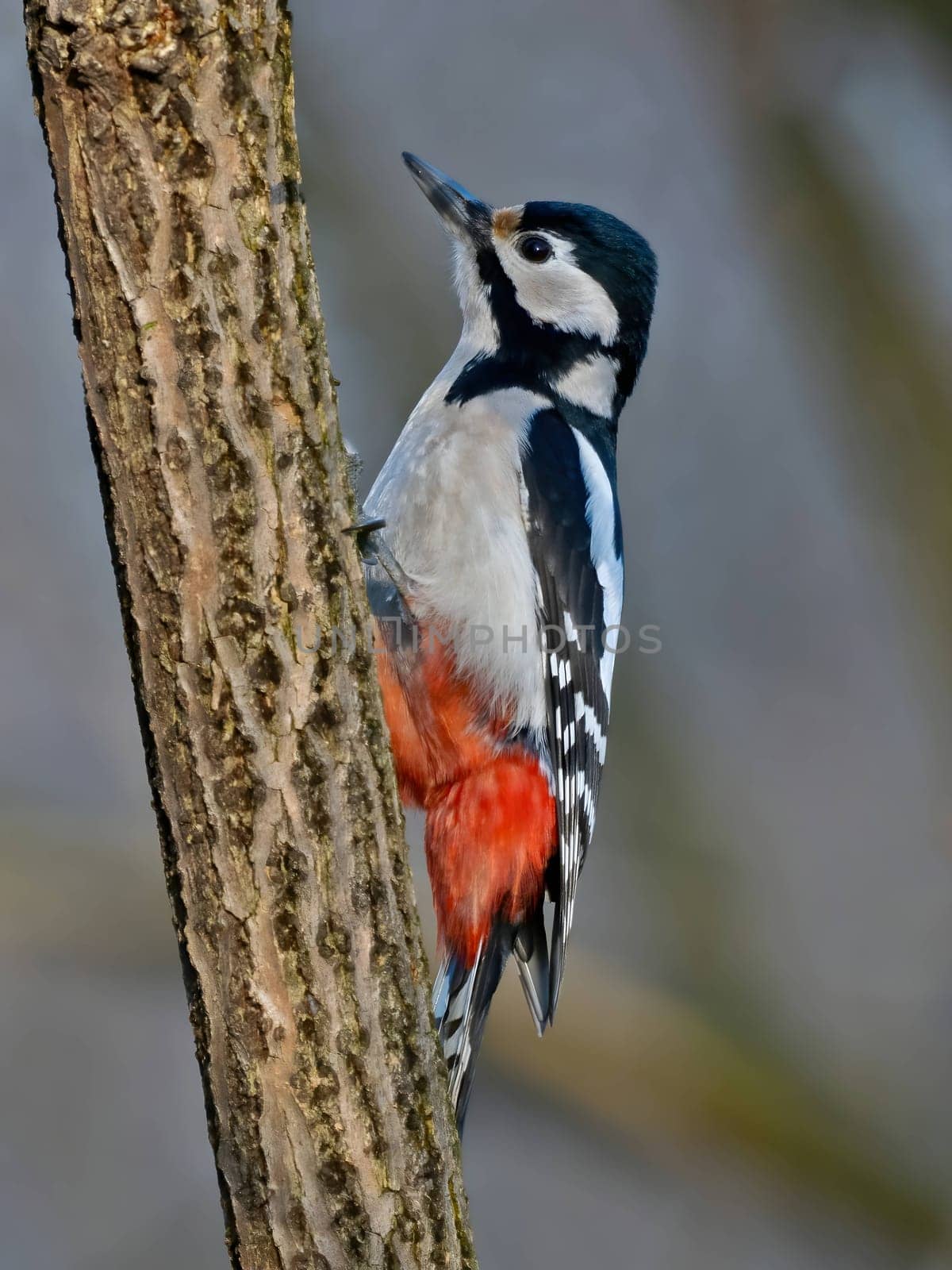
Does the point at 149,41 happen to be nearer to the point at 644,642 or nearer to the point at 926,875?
the point at 644,642

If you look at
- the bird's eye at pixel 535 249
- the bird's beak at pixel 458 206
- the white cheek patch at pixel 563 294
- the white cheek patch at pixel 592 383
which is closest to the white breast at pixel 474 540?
the white cheek patch at pixel 592 383

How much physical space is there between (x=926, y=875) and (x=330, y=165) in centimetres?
509

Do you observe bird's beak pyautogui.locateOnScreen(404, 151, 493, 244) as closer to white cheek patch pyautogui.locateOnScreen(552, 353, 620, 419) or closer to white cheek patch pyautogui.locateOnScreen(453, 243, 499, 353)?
white cheek patch pyautogui.locateOnScreen(453, 243, 499, 353)

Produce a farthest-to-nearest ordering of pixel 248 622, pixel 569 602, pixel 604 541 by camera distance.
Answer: pixel 604 541
pixel 569 602
pixel 248 622

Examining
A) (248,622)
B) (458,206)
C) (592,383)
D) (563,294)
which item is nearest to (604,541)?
(592,383)

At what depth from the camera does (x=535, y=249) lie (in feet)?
12.7

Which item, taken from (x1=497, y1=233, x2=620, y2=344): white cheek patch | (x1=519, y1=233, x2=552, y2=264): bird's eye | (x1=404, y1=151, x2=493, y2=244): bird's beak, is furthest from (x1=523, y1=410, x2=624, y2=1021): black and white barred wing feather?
(x1=404, y1=151, x2=493, y2=244): bird's beak

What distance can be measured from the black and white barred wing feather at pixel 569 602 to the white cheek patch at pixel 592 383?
88 mm

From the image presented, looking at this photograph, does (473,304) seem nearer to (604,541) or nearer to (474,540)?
(604,541)

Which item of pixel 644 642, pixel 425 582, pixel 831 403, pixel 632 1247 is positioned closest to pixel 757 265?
pixel 831 403

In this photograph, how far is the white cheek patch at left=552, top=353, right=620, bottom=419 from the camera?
12.5ft

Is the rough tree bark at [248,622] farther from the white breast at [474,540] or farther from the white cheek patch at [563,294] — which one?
the white cheek patch at [563,294]

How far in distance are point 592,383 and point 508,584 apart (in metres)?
0.93

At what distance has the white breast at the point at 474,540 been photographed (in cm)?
325
